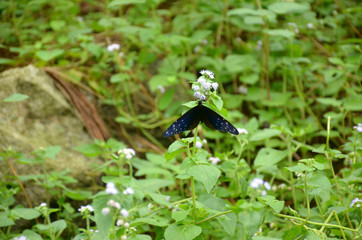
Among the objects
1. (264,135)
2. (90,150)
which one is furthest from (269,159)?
(90,150)

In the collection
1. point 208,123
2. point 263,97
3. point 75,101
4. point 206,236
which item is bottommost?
point 206,236

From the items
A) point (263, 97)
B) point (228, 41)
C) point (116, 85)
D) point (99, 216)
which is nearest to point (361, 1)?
point (228, 41)

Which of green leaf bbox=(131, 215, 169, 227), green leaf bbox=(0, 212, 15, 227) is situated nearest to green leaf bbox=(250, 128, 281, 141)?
green leaf bbox=(131, 215, 169, 227)

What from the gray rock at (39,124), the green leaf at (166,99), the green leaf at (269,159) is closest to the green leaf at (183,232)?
the green leaf at (269,159)

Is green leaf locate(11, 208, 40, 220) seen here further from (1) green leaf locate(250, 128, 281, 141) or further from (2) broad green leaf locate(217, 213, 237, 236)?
(1) green leaf locate(250, 128, 281, 141)

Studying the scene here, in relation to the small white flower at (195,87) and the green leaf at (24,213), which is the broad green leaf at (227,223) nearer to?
the small white flower at (195,87)

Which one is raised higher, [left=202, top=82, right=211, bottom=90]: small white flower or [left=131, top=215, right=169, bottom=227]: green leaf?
[left=202, top=82, right=211, bottom=90]: small white flower

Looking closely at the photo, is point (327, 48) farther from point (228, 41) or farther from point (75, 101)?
point (75, 101)
